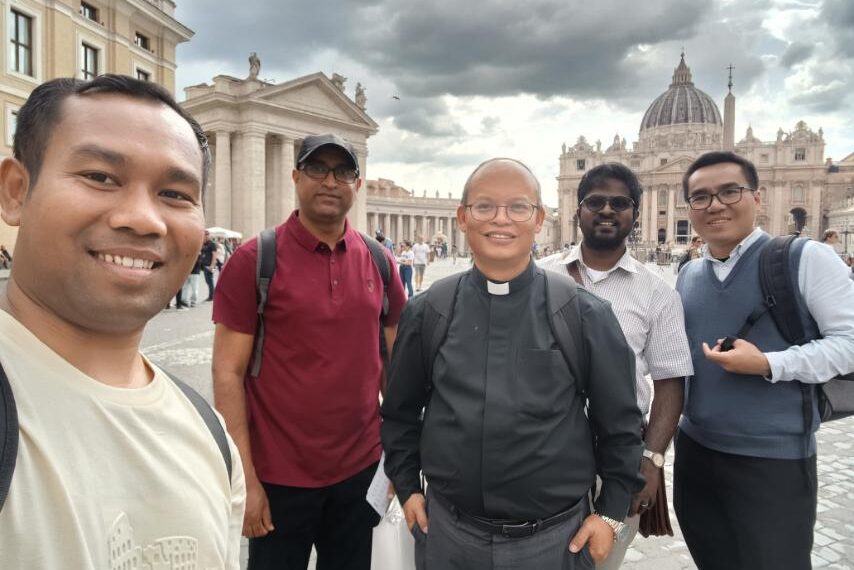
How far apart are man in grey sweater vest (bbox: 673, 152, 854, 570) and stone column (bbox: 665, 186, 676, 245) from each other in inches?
3542

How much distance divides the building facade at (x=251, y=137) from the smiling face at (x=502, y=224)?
30.5m

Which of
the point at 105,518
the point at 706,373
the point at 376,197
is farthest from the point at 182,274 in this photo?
the point at 376,197

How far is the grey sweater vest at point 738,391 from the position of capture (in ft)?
7.66

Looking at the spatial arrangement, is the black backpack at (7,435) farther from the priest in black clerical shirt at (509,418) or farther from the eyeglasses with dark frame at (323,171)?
the eyeglasses with dark frame at (323,171)

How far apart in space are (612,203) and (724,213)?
551 millimetres

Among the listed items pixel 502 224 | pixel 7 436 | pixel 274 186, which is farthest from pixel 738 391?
pixel 274 186

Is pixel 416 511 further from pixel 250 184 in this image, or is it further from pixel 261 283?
pixel 250 184

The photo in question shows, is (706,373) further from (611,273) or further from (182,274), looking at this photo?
(182,274)

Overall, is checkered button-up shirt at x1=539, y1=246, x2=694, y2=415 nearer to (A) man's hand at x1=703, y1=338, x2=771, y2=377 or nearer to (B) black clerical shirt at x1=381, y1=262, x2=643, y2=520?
(A) man's hand at x1=703, y1=338, x2=771, y2=377

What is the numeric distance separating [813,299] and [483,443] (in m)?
1.73

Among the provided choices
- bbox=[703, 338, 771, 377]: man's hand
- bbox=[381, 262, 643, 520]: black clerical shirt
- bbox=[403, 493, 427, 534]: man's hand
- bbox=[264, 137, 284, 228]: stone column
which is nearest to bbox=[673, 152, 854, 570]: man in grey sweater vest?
bbox=[703, 338, 771, 377]: man's hand

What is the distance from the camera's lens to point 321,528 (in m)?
2.55

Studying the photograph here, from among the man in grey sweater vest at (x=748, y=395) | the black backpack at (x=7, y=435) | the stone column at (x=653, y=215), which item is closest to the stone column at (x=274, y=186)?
the man in grey sweater vest at (x=748, y=395)

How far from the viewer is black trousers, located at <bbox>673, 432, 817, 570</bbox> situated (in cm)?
229
